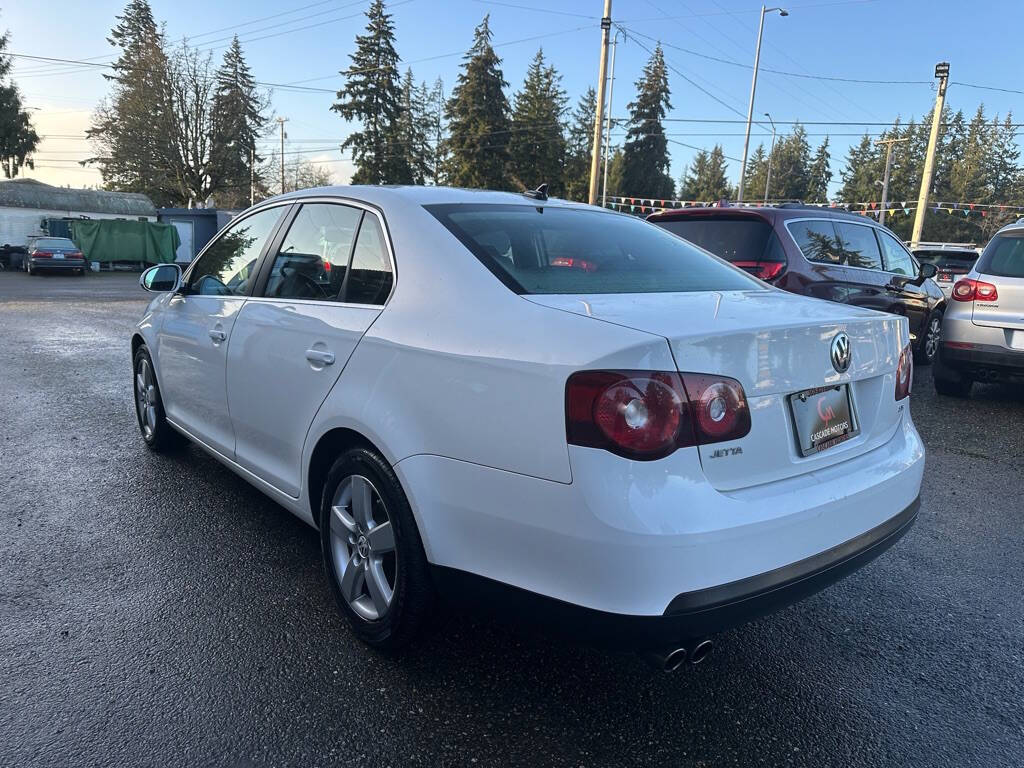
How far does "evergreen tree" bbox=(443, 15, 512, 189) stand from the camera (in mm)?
52594

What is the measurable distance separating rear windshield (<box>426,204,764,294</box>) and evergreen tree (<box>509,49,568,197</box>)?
2146 inches

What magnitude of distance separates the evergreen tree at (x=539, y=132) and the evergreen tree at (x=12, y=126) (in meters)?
31.8

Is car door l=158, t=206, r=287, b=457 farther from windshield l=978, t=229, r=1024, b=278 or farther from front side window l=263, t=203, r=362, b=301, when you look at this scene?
windshield l=978, t=229, r=1024, b=278

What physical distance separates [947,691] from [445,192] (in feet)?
8.59

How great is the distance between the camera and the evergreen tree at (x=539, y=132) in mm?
58969

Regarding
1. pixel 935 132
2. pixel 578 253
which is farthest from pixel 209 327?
pixel 935 132

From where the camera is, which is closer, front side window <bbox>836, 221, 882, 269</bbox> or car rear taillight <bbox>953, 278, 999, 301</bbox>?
car rear taillight <bbox>953, 278, 999, 301</bbox>

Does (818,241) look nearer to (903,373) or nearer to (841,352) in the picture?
(903,373)

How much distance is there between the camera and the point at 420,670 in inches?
98.0

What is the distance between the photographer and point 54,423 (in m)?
5.70

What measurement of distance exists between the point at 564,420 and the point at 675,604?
542 mm

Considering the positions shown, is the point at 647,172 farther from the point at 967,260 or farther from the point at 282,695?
the point at 282,695

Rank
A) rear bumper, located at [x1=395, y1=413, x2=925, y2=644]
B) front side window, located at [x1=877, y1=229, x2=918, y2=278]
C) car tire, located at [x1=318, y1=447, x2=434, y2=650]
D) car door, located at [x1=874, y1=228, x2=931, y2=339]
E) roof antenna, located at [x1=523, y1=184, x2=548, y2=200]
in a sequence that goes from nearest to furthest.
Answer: rear bumper, located at [x1=395, y1=413, x2=925, y2=644] < car tire, located at [x1=318, y1=447, x2=434, y2=650] < roof antenna, located at [x1=523, y1=184, x2=548, y2=200] < car door, located at [x1=874, y1=228, x2=931, y2=339] < front side window, located at [x1=877, y1=229, x2=918, y2=278]

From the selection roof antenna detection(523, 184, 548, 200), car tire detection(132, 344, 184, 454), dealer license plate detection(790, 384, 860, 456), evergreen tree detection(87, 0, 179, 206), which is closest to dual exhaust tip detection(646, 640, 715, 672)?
dealer license plate detection(790, 384, 860, 456)
